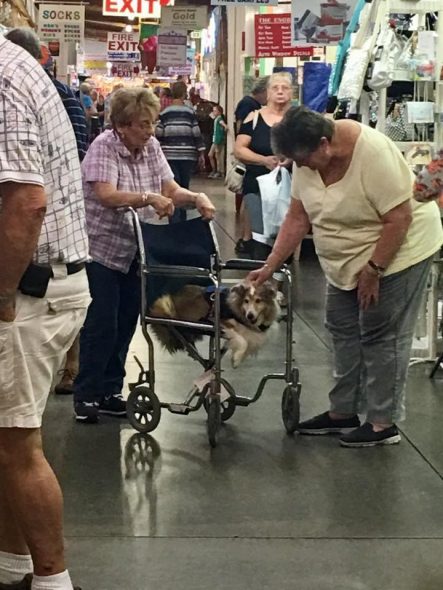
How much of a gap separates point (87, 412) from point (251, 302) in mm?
1063

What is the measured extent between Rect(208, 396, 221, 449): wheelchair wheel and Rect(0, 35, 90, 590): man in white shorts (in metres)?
1.80

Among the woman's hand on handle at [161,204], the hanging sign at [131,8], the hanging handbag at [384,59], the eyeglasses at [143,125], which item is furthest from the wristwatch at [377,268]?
the hanging sign at [131,8]

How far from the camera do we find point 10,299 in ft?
9.12

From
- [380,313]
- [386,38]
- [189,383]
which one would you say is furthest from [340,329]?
[386,38]

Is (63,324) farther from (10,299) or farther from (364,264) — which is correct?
(364,264)

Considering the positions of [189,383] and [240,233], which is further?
[240,233]

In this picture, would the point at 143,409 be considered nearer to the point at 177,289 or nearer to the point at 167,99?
the point at 177,289

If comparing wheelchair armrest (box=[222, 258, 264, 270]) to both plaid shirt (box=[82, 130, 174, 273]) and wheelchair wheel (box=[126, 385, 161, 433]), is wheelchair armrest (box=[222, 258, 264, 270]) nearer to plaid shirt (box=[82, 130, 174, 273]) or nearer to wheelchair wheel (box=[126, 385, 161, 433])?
plaid shirt (box=[82, 130, 174, 273])

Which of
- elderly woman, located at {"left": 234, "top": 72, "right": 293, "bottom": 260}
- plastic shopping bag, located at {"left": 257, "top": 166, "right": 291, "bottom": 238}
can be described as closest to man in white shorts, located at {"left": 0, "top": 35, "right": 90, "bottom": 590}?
plastic shopping bag, located at {"left": 257, "top": 166, "right": 291, "bottom": 238}

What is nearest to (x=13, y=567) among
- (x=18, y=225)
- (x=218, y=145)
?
(x=18, y=225)

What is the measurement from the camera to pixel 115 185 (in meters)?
5.00

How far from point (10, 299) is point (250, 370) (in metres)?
3.76

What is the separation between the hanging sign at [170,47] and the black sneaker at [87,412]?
18.4 m

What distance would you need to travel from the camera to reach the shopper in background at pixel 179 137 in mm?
11844
